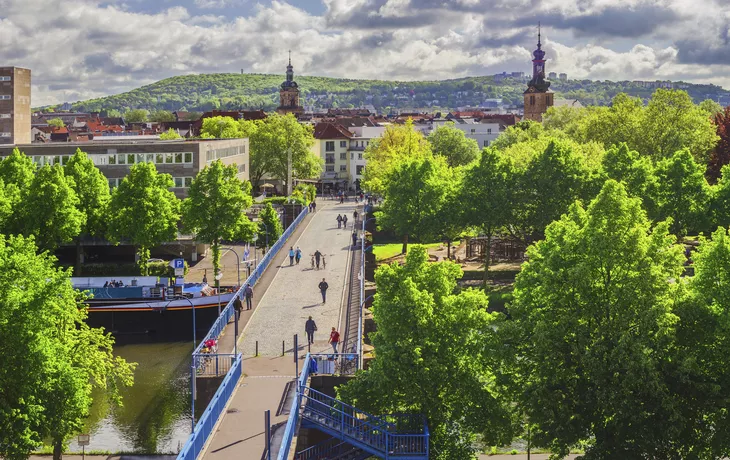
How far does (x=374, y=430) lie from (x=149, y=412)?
17.3m

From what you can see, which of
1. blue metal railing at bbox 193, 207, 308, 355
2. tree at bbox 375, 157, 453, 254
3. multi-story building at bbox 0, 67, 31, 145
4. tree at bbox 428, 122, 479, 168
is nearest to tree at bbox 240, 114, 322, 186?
tree at bbox 428, 122, 479, 168

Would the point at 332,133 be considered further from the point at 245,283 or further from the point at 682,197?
the point at 245,283

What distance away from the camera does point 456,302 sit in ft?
107

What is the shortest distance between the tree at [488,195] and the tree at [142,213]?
2192 centimetres

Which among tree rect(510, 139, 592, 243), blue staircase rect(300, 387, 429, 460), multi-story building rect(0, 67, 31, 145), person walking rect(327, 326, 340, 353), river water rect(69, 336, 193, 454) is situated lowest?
river water rect(69, 336, 193, 454)

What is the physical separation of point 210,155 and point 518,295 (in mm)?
61729

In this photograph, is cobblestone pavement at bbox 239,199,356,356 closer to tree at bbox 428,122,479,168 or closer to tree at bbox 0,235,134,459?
tree at bbox 0,235,134,459

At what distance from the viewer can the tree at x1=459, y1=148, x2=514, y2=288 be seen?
74.7m

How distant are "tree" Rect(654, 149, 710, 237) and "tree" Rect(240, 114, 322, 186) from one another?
68909mm

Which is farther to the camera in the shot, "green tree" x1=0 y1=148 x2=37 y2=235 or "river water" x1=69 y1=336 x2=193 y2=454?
"green tree" x1=0 y1=148 x2=37 y2=235

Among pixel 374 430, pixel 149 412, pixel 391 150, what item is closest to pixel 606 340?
pixel 374 430

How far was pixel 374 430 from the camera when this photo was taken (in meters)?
32.2

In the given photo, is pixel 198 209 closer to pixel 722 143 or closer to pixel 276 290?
pixel 276 290

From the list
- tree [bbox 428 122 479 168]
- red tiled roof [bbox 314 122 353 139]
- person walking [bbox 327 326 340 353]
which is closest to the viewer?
person walking [bbox 327 326 340 353]
